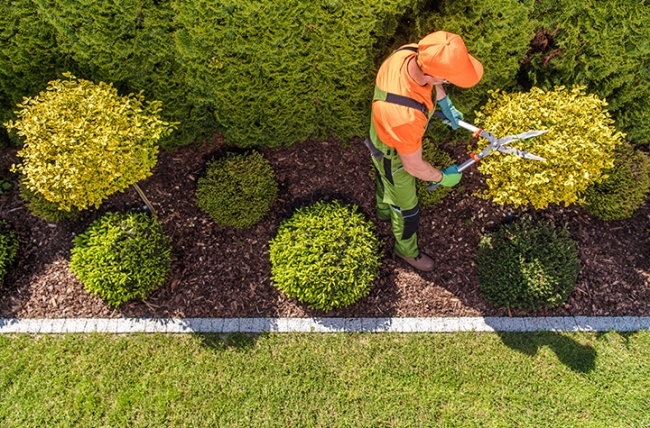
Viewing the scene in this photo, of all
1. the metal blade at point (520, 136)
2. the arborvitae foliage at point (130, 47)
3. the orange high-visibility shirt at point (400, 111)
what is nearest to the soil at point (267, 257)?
the arborvitae foliage at point (130, 47)

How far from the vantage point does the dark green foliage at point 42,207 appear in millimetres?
5637

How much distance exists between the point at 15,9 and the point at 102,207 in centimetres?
248

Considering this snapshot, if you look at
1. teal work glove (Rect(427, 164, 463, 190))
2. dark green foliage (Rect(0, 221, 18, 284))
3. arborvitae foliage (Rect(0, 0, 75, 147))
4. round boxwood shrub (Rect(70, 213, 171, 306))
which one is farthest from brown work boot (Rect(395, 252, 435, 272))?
dark green foliage (Rect(0, 221, 18, 284))

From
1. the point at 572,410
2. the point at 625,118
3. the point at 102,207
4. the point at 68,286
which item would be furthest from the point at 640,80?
the point at 68,286

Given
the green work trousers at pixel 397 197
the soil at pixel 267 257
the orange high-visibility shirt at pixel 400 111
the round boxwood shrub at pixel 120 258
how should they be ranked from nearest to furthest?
the orange high-visibility shirt at pixel 400 111, the green work trousers at pixel 397 197, the round boxwood shrub at pixel 120 258, the soil at pixel 267 257

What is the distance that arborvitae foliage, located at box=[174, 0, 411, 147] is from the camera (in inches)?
176

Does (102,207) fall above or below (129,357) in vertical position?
above

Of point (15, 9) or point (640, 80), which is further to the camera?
point (640, 80)

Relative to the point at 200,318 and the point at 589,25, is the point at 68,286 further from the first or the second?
the point at 589,25

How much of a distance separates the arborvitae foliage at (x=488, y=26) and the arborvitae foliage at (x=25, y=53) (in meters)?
4.07

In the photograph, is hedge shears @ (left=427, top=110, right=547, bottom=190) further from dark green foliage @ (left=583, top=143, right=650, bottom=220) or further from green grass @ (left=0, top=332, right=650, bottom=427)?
green grass @ (left=0, top=332, right=650, bottom=427)

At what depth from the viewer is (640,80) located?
17.3ft

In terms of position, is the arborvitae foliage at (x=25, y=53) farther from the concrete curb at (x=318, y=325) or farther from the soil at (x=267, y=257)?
the concrete curb at (x=318, y=325)

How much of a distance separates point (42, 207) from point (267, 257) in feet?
9.50
